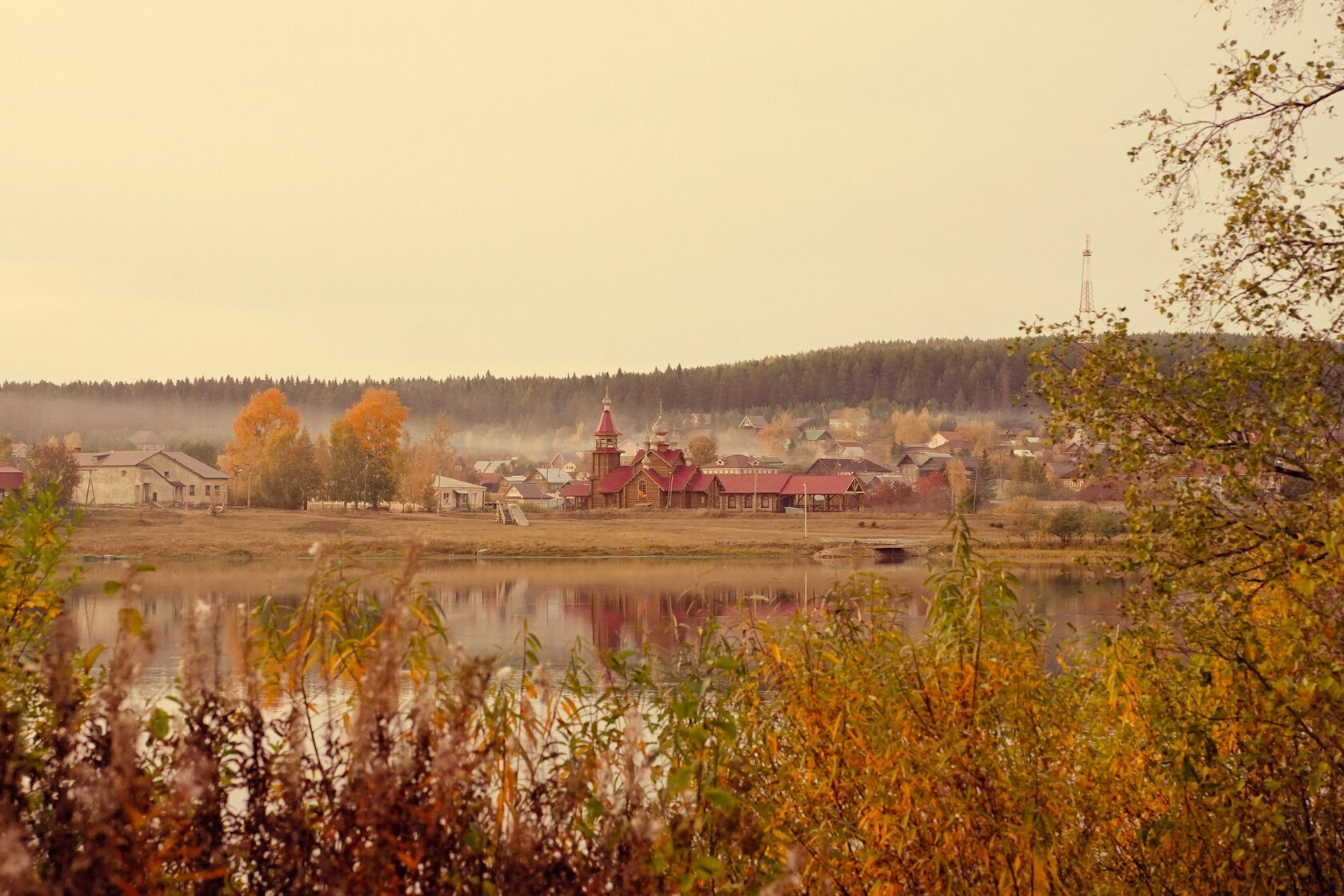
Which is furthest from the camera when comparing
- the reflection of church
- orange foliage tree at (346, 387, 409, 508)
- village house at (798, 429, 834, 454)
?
village house at (798, 429, 834, 454)

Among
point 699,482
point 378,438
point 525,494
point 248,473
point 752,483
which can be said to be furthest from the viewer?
point 525,494

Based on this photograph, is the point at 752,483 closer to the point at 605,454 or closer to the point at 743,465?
the point at 605,454

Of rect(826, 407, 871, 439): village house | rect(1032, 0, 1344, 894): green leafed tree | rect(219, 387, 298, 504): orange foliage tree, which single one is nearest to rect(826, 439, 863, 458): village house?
rect(826, 407, 871, 439): village house

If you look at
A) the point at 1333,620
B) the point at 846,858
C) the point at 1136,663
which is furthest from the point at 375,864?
the point at 1136,663

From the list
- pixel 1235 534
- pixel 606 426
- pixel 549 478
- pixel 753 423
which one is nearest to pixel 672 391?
pixel 753 423

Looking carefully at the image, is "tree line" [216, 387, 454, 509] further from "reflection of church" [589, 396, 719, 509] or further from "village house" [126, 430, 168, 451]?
"village house" [126, 430, 168, 451]

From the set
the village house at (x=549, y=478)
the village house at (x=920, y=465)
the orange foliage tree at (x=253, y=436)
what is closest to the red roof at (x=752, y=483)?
the village house at (x=920, y=465)

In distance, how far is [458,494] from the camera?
102 m

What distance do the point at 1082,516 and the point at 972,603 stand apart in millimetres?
55402

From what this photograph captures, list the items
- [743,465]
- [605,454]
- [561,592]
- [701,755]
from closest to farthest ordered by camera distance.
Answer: [701,755] → [561,592] → [605,454] → [743,465]

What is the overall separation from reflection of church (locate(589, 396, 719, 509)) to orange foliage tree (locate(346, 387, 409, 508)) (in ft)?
51.1

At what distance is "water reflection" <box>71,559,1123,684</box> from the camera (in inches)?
1153

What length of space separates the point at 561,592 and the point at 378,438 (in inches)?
1770

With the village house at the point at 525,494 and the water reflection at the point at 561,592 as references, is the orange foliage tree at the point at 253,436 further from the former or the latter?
the water reflection at the point at 561,592
